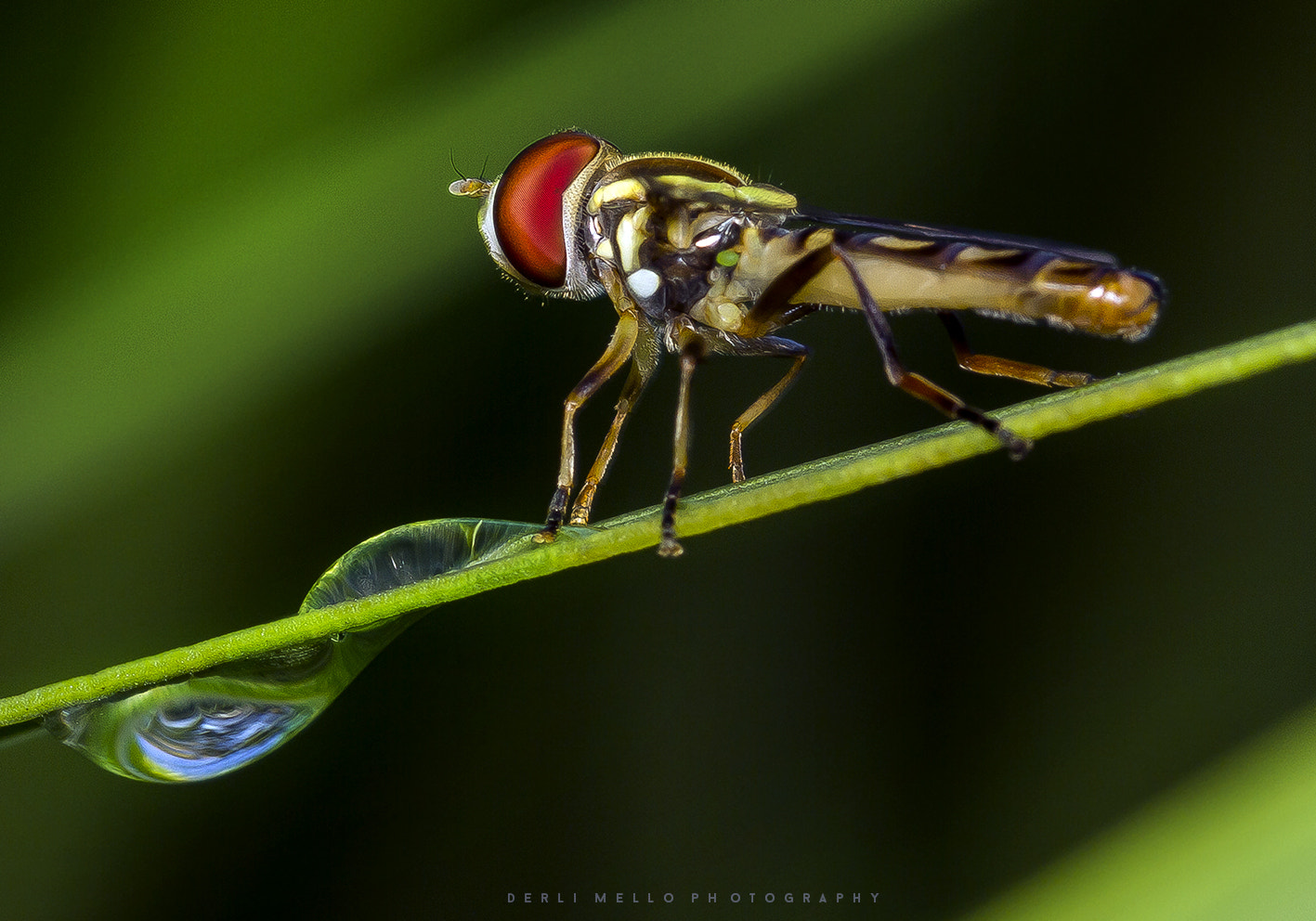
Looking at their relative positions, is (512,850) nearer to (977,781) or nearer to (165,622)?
(165,622)

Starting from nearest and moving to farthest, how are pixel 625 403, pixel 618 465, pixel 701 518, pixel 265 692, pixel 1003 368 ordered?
pixel 701 518
pixel 265 692
pixel 1003 368
pixel 625 403
pixel 618 465

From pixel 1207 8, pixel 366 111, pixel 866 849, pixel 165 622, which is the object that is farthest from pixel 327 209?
pixel 1207 8

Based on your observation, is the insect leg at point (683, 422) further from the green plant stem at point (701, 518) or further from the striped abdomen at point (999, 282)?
the green plant stem at point (701, 518)

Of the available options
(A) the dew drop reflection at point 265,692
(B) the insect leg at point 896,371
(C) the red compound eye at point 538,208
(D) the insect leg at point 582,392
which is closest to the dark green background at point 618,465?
(C) the red compound eye at point 538,208

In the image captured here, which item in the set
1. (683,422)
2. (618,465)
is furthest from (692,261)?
(618,465)

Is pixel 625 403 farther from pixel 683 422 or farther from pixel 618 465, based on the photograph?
pixel 618 465

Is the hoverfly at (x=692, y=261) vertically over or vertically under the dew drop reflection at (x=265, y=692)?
over

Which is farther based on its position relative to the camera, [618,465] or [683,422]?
[618,465]
